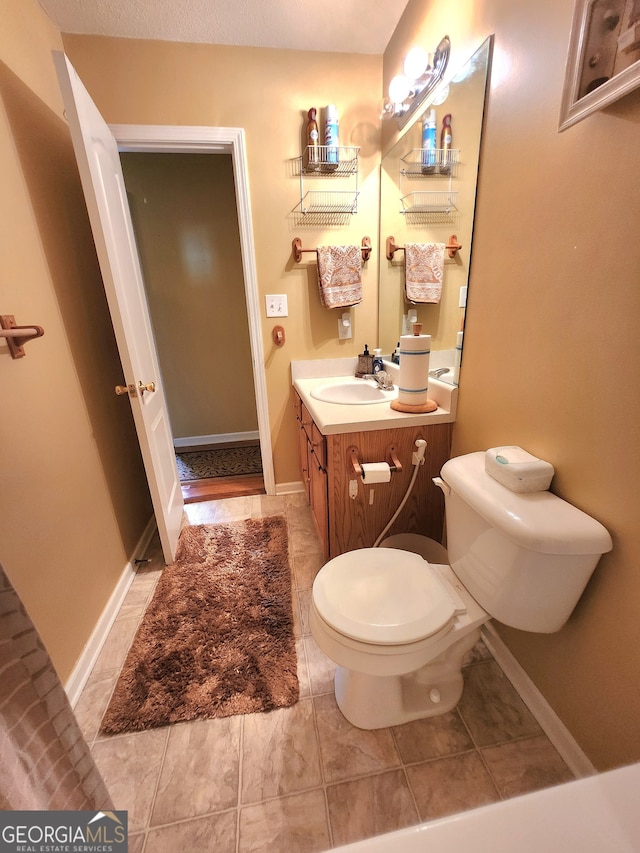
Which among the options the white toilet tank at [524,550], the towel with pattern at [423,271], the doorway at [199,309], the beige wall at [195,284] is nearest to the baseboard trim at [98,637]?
the doorway at [199,309]

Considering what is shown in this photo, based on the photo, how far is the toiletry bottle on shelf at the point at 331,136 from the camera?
1615mm

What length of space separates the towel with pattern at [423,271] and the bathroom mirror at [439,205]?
0.10ft

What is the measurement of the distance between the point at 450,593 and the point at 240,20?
235 centimetres

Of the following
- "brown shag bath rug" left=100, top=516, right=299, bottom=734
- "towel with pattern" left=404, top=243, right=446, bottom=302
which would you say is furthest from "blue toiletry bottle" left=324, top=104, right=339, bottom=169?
"brown shag bath rug" left=100, top=516, right=299, bottom=734

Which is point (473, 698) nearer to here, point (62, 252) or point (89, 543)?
point (89, 543)

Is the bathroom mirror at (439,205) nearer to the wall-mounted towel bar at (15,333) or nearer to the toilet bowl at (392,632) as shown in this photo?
the toilet bowl at (392,632)

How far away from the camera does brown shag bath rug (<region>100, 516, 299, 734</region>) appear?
1.07 meters

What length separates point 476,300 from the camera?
3.77 ft

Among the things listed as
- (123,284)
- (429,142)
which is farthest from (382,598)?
(429,142)

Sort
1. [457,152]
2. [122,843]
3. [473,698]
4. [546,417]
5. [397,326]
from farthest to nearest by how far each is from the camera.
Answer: [397,326]
[457,152]
[473,698]
[546,417]
[122,843]

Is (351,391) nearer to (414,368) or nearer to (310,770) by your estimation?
(414,368)

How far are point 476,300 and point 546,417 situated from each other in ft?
1.58

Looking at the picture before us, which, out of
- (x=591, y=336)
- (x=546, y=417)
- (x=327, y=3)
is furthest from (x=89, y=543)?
(x=327, y=3)

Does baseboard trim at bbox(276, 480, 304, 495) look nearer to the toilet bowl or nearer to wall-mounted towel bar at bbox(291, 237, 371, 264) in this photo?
the toilet bowl
